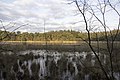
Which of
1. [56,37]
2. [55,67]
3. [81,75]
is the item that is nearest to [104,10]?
[81,75]

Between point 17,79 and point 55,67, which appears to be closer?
point 17,79

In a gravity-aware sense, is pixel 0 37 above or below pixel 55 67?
above

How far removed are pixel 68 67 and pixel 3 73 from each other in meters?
5.08

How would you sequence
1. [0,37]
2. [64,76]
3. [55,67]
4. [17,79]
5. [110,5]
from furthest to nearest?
1. [55,67]
2. [64,76]
3. [17,79]
4. [110,5]
5. [0,37]

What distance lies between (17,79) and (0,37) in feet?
33.8

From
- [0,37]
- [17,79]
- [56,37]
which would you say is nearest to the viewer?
[0,37]

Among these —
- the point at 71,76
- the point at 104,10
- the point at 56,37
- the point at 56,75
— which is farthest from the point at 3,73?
the point at 56,37

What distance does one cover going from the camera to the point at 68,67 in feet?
55.7

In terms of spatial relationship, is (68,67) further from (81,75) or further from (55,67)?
(81,75)

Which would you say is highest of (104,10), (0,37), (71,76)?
(104,10)

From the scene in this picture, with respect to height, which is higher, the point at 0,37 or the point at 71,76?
the point at 0,37

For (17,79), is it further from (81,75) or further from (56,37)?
(56,37)

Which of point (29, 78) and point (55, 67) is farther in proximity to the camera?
point (55, 67)

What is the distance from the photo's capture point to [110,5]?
3.33 meters
